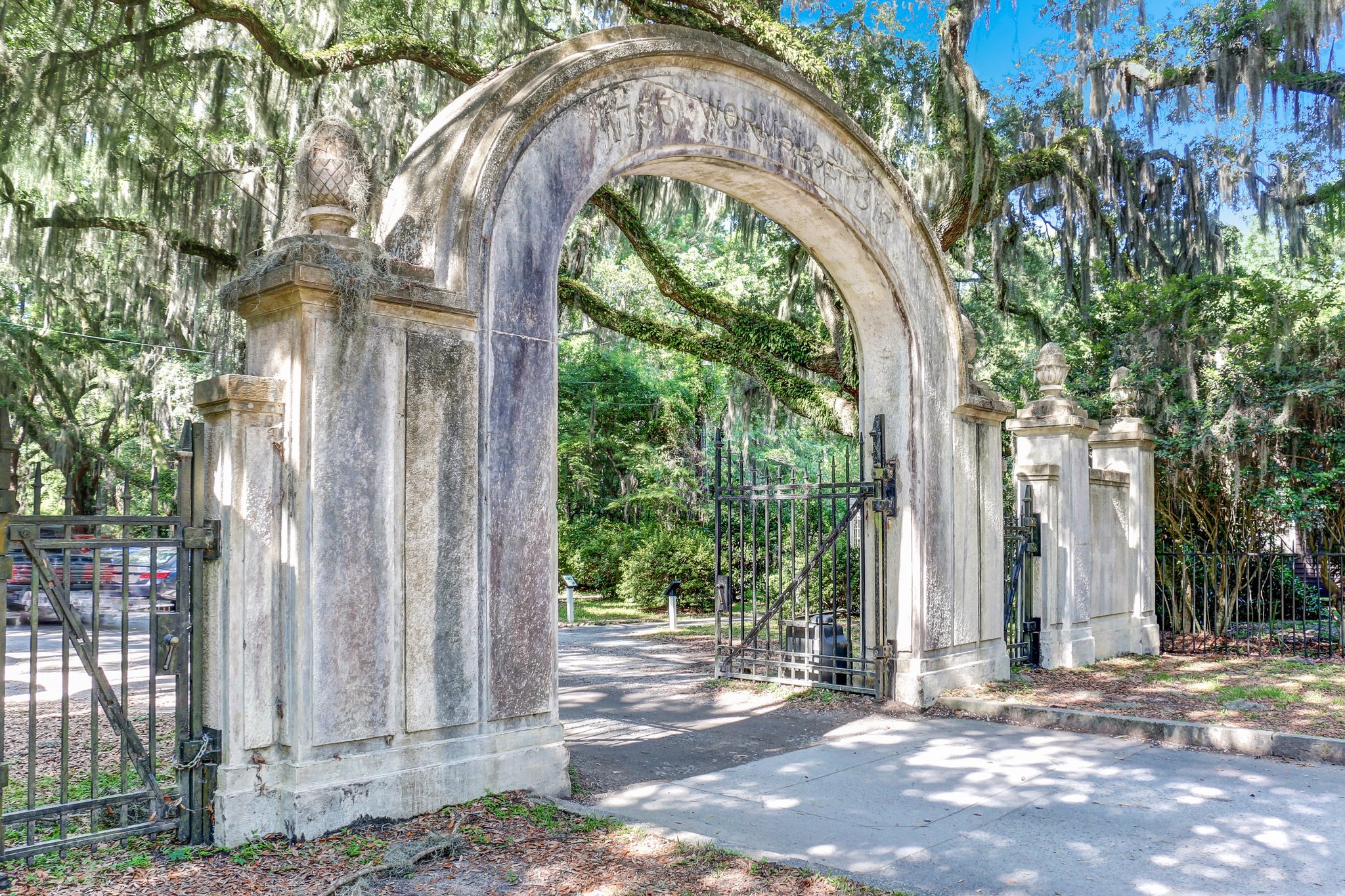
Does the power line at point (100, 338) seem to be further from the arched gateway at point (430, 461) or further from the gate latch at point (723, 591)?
the arched gateway at point (430, 461)

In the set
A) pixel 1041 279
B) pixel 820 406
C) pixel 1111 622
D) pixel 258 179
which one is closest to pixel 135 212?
pixel 258 179

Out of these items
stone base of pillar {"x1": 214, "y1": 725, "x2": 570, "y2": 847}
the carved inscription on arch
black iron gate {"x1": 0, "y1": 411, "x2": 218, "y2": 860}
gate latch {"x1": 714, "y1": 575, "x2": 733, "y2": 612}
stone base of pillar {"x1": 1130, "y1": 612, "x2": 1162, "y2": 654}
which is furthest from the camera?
stone base of pillar {"x1": 1130, "y1": 612, "x2": 1162, "y2": 654}

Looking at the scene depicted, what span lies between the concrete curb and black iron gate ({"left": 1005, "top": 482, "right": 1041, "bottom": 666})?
6.98 feet

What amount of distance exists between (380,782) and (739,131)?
5041 millimetres

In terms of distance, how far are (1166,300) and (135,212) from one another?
13778 mm

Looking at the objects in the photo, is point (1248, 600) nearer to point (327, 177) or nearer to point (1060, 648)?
point (1060, 648)

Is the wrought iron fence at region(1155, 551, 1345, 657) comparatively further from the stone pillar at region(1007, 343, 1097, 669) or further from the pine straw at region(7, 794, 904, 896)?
the pine straw at region(7, 794, 904, 896)

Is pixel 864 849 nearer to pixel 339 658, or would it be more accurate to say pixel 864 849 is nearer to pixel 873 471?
pixel 339 658

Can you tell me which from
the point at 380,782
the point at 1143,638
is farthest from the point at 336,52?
the point at 1143,638

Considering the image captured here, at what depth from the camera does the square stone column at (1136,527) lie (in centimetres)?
1127

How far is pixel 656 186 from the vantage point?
44.4 feet

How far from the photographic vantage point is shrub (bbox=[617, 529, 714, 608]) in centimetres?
1880

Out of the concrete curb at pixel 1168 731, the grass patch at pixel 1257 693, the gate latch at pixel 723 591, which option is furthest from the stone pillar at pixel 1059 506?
the gate latch at pixel 723 591

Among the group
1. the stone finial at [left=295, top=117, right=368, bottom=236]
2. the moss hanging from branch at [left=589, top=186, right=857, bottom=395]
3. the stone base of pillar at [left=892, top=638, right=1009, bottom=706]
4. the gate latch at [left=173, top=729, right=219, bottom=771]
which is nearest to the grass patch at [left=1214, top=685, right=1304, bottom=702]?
the stone base of pillar at [left=892, top=638, right=1009, bottom=706]
